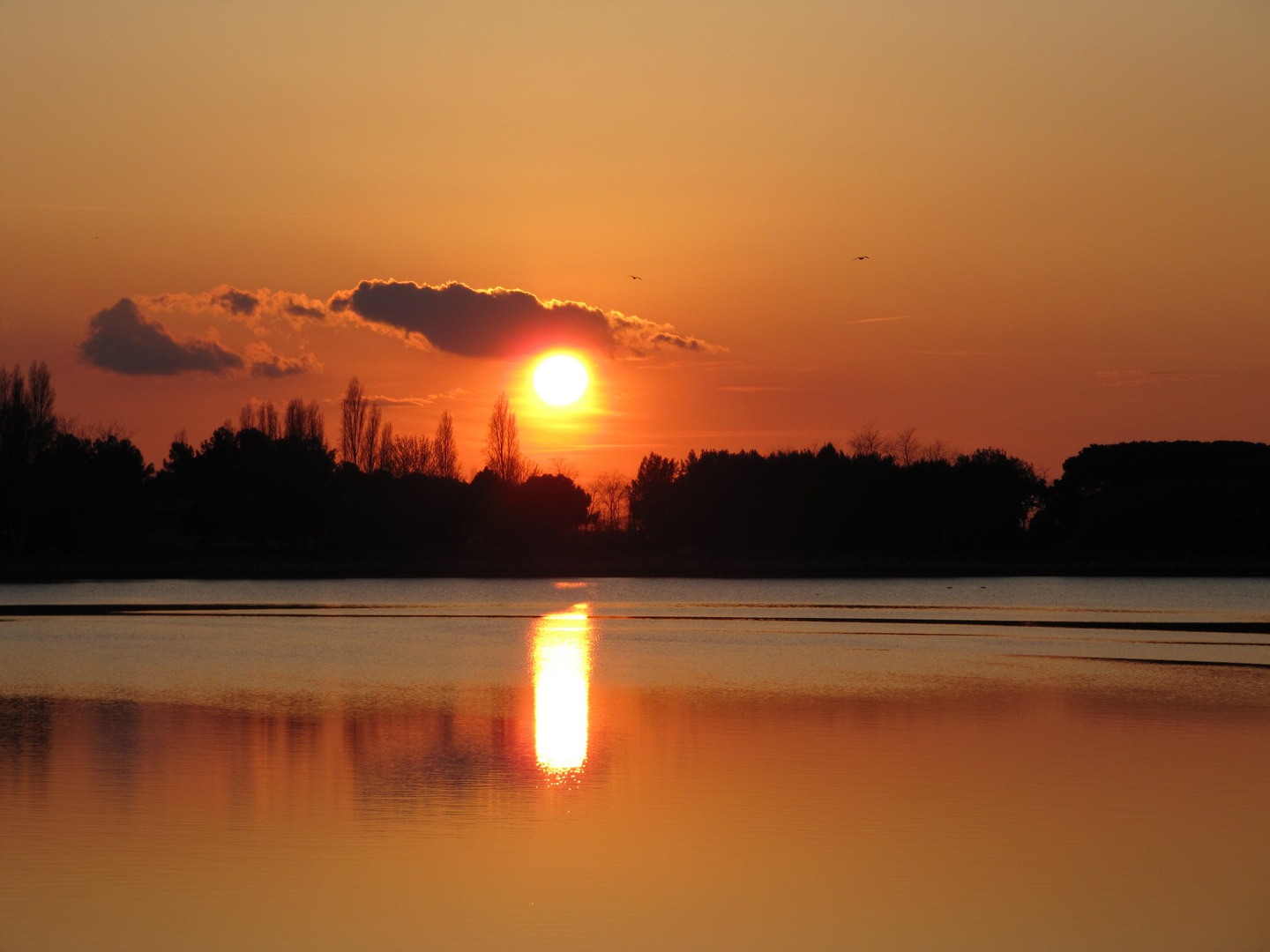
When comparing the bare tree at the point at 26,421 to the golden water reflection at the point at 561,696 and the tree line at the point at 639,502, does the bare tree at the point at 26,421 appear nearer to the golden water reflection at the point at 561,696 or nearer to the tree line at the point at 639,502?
the tree line at the point at 639,502

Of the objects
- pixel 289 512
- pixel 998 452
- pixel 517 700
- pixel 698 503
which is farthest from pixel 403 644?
pixel 998 452

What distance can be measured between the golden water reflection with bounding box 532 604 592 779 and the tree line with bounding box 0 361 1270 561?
59.2 m

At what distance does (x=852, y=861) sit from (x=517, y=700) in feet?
33.4

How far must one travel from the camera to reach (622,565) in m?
95.2

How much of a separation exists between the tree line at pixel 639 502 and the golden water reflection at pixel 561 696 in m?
59.2

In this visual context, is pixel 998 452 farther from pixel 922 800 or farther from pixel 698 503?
pixel 922 800

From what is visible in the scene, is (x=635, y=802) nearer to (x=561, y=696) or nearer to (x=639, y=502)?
(x=561, y=696)

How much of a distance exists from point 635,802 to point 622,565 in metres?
83.3

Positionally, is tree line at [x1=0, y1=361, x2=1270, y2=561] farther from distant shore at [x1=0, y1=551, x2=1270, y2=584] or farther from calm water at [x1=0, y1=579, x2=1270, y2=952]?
calm water at [x1=0, y1=579, x2=1270, y2=952]

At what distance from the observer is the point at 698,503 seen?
104 meters

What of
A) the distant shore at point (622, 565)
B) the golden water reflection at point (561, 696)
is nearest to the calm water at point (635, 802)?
the golden water reflection at point (561, 696)

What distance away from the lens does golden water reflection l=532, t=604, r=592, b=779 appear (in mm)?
14461

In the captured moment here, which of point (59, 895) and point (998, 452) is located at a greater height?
point (998, 452)

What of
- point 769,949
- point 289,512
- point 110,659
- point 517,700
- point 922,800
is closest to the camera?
point 769,949
